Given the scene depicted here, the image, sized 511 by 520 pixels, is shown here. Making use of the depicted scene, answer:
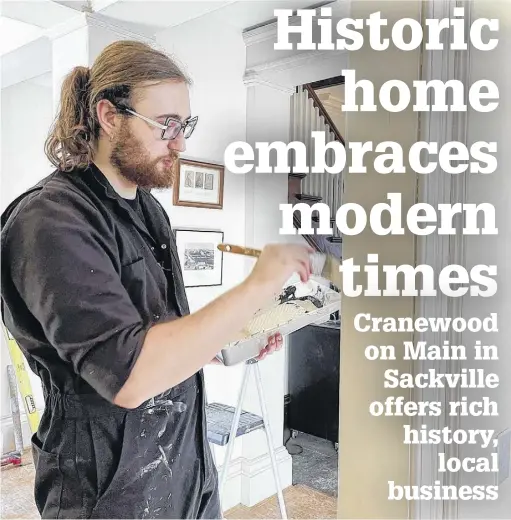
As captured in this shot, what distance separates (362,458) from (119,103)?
0.56m

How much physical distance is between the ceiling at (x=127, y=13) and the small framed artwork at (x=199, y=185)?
0.28 m

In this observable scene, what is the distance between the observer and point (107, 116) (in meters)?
0.69

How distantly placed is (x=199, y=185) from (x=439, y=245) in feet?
2.45

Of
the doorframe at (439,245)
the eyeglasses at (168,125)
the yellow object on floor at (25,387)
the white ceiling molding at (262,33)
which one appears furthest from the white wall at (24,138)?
the doorframe at (439,245)

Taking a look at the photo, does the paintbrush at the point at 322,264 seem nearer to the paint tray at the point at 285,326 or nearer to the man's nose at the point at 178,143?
the paint tray at the point at 285,326

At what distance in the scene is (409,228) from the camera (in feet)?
1.92

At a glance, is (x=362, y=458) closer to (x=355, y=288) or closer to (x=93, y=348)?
A: (x=355, y=288)

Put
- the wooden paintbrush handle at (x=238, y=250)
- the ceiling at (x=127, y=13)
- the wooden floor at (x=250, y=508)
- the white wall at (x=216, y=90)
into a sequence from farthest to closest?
the wooden floor at (x=250, y=508), the white wall at (x=216, y=90), the ceiling at (x=127, y=13), the wooden paintbrush handle at (x=238, y=250)

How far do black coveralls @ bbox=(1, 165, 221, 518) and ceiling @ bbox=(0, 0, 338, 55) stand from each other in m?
0.38

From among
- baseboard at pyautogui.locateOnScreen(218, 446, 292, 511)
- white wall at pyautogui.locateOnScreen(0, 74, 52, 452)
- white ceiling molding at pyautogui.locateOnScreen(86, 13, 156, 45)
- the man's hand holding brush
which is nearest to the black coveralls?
the man's hand holding brush

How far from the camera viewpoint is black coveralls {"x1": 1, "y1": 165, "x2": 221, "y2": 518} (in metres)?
0.53

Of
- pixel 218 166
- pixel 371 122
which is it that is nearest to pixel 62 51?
pixel 218 166

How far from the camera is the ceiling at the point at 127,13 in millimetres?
879

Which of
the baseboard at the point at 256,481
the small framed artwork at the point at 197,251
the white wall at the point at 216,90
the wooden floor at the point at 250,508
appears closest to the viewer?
the white wall at the point at 216,90
